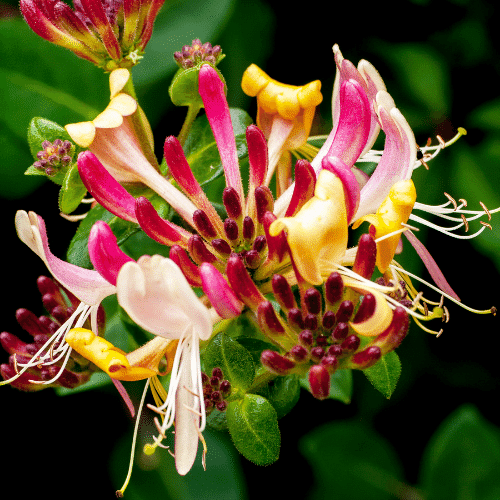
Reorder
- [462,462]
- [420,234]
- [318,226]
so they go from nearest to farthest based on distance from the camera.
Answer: [318,226] → [420,234] → [462,462]

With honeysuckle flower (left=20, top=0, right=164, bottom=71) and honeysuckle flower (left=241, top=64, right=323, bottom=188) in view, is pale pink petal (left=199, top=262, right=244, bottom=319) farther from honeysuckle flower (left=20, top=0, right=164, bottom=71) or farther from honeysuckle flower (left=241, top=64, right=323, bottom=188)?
Result: honeysuckle flower (left=20, top=0, right=164, bottom=71)

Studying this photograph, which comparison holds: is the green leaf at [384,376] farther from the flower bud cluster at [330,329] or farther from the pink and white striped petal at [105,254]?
the pink and white striped petal at [105,254]

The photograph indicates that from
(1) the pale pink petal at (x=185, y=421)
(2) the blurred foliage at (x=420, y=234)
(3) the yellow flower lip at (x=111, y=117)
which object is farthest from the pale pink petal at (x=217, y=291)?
(2) the blurred foliage at (x=420, y=234)

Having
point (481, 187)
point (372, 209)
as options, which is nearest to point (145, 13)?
point (372, 209)

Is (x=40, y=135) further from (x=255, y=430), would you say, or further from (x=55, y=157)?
(x=255, y=430)

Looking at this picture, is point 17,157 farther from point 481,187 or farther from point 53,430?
point 481,187

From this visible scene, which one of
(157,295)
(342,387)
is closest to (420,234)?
(342,387)

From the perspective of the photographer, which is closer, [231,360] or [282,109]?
[231,360]
